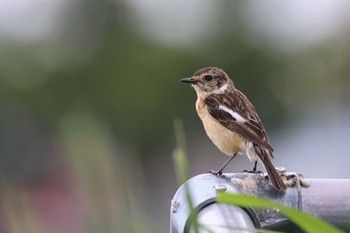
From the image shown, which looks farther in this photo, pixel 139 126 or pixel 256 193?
pixel 139 126

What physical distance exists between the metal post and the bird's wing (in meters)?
3.31

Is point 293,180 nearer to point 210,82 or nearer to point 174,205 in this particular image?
point 174,205

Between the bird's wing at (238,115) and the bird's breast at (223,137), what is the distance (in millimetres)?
25

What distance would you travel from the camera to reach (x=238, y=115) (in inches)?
254

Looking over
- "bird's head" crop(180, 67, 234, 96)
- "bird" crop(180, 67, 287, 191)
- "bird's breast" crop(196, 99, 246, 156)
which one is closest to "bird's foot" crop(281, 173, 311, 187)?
"bird" crop(180, 67, 287, 191)

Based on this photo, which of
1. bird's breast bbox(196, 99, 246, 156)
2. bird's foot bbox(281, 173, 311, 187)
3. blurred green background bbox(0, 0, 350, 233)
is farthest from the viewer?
blurred green background bbox(0, 0, 350, 233)

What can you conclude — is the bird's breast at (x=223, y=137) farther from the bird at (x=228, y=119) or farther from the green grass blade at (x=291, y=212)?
the green grass blade at (x=291, y=212)

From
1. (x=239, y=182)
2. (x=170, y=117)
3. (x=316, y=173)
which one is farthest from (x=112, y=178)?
(x=170, y=117)

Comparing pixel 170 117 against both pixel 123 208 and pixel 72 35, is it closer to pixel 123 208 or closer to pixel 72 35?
pixel 72 35

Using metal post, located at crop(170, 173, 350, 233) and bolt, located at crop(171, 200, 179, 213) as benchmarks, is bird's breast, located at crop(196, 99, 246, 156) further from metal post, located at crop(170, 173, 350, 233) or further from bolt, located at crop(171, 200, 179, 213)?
bolt, located at crop(171, 200, 179, 213)

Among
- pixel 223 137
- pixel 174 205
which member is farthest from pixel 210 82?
pixel 174 205

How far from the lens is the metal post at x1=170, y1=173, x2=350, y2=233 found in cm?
216

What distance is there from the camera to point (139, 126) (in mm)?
31234

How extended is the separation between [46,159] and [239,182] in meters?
23.9
